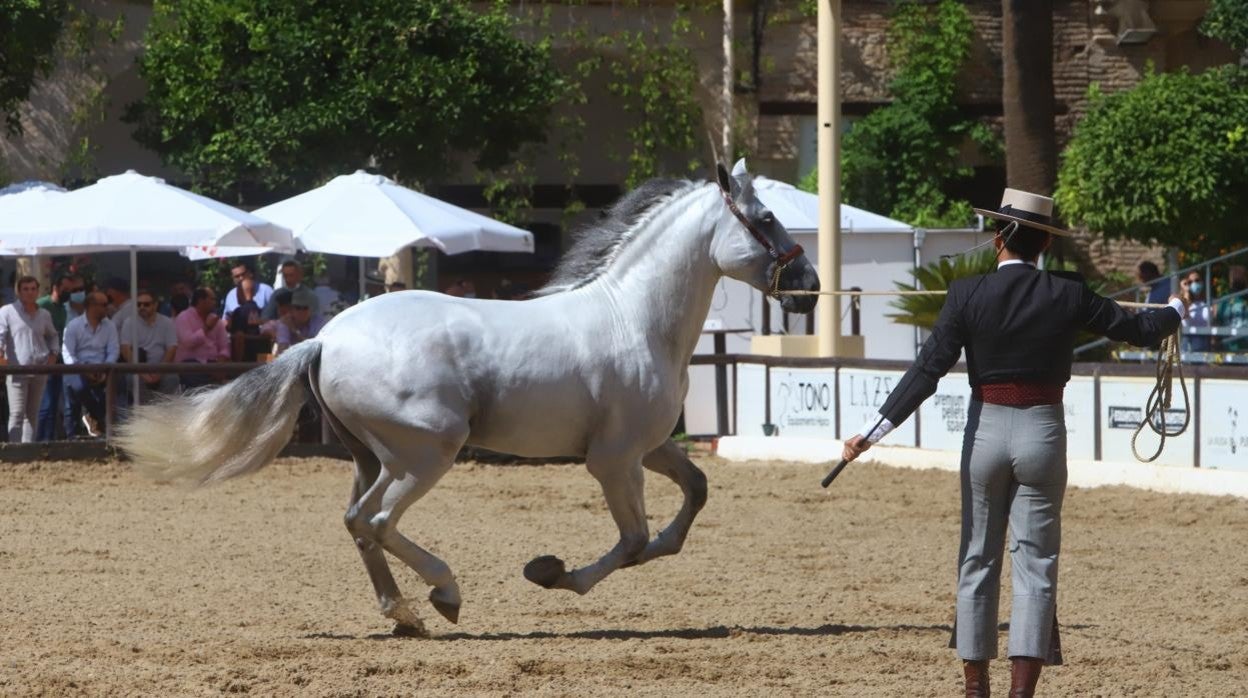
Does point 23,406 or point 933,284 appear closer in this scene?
point 23,406

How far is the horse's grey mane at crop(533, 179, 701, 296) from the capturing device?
27.1ft

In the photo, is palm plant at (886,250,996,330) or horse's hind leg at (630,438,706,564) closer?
horse's hind leg at (630,438,706,564)

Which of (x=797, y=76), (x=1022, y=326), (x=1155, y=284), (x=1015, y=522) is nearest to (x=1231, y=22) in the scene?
(x=1155, y=284)

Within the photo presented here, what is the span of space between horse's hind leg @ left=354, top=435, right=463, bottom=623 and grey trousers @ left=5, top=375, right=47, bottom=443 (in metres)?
8.42

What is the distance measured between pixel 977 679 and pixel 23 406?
11.2 meters

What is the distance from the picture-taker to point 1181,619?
26.6 feet

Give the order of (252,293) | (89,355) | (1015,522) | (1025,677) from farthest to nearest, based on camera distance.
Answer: (252,293)
(89,355)
(1015,522)
(1025,677)

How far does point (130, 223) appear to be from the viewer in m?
15.5

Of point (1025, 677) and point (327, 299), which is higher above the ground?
point (327, 299)

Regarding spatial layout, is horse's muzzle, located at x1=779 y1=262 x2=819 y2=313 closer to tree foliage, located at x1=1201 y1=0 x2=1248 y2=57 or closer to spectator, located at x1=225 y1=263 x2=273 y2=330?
spectator, located at x1=225 y1=263 x2=273 y2=330

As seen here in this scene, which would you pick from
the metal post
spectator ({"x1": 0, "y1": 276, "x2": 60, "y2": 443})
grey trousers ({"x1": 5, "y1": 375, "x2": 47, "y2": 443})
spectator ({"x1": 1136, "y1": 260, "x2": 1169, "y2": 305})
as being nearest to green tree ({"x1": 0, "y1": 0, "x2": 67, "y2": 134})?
spectator ({"x1": 0, "y1": 276, "x2": 60, "y2": 443})

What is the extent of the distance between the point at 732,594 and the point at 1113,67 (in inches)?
773

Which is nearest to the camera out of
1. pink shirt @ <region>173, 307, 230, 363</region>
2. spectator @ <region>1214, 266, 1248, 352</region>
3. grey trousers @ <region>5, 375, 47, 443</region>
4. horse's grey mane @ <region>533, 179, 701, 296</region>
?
horse's grey mane @ <region>533, 179, 701, 296</region>

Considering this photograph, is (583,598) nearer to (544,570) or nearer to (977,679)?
(544,570)
